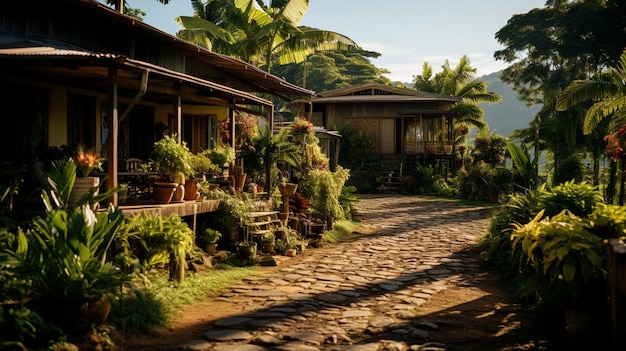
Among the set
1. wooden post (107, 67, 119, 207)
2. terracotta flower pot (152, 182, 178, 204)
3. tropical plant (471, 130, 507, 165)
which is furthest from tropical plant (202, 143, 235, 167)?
tropical plant (471, 130, 507, 165)

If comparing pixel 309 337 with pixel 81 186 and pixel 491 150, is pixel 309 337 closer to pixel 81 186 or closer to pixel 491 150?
pixel 81 186

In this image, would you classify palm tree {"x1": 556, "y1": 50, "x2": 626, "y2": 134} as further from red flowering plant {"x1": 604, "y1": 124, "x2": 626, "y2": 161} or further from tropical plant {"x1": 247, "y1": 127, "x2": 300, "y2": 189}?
tropical plant {"x1": 247, "y1": 127, "x2": 300, "y2": 189}

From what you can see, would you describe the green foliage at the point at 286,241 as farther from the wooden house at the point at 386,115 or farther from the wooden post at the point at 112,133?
the wooden house at the point at 386,115

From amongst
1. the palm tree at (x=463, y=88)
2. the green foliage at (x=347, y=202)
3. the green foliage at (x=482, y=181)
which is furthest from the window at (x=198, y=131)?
the palm tree at (x=463, y=88)

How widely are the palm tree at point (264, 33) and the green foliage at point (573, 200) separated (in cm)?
1422

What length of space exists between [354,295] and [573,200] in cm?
341

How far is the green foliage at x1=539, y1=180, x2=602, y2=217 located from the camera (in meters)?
7.45

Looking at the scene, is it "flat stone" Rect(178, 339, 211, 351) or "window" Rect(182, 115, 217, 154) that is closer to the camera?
"flat stone" Rect(178, 339, 211, 351)

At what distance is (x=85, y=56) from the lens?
297 inches

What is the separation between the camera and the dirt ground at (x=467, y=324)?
563 cm

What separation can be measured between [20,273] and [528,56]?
36561 millimetres

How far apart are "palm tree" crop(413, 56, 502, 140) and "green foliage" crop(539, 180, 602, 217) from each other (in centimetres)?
2786

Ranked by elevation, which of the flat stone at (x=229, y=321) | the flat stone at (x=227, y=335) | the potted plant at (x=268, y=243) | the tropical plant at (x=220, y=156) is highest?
the tropical plant at (x=220, y=156)

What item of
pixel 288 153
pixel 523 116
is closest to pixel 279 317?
pixel 288 153
